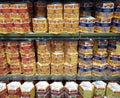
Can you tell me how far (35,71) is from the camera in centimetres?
238

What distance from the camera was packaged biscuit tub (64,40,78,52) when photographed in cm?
224

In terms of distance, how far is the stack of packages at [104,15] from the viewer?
6.74 feet

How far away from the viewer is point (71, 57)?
2273 mm

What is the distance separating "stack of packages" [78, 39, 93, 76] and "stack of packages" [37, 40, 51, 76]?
1.23ft

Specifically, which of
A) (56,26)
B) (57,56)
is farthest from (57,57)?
(56,26)

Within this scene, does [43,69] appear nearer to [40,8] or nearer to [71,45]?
[71,45]

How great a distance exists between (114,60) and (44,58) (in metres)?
0.83

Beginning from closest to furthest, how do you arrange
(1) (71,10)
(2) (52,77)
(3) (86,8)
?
(1) (71,10), (3) (86,8), (2) (52,77)

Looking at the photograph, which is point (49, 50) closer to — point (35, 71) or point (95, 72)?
point (35, 71)

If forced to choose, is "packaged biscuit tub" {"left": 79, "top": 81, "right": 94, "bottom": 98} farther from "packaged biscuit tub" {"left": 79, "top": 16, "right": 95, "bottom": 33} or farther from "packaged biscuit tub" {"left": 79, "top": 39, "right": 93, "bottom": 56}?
"packaged biscuit tub" {"left": 79, "top": 16, "right": 95, "bottom": 33}

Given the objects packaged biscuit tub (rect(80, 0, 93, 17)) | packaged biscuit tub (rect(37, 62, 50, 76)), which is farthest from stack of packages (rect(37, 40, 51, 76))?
packaged biscuit tub (rect(80, 0, 93, 17))

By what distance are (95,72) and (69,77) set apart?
32 cm

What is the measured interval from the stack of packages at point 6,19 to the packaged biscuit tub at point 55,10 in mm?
419

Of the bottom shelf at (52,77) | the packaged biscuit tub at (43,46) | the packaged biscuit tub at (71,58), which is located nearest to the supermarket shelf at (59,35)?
the packaged biscuit tub at (43,46)
